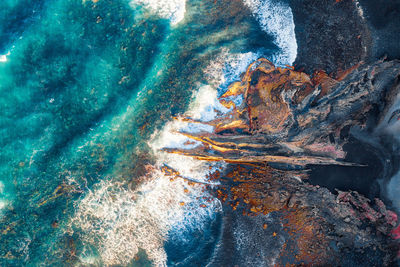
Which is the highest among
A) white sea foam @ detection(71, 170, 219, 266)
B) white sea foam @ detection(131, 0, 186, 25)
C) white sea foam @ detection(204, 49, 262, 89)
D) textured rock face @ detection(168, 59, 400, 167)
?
white sea foam @ detection(131, 0, 186, 25)

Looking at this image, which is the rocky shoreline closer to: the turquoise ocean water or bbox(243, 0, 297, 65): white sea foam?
bbox(243, 0, 297, 65): white sea foam

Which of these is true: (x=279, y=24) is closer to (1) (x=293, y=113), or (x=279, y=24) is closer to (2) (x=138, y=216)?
(1) (x=293, y=113)

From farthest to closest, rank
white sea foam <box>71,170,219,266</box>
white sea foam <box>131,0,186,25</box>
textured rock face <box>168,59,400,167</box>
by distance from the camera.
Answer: white sea foam <box>131,0,186,25</box>, white sea foam <box>71,170,219,266</box>, textured rock face <box>168,59,400,167</box>

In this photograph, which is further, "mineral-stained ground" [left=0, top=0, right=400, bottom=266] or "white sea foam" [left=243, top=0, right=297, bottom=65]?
"white sea foam" [left=243, top=0, right=297, bottom=65]

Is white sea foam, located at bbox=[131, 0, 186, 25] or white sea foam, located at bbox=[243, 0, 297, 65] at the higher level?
white sea foam, located at bbox=[131, 0, 186, 25]

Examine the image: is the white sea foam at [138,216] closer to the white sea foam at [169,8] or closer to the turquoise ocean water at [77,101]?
the turquoise ocean water at [77,101]

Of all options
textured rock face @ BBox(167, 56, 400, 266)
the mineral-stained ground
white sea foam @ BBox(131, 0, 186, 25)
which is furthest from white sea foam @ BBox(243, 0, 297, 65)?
white sea foam @ BBox(131, 0, 186, 25)

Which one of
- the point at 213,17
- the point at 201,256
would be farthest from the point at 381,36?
the point at 201,256

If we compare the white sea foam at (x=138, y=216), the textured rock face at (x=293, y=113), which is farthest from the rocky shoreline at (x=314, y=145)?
the white sea foam at (x=138, y=216)
